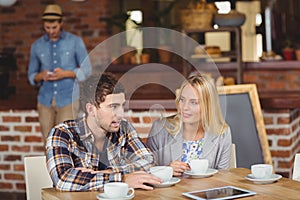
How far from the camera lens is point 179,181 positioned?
9.05 feet

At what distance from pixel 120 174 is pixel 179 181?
232 mm

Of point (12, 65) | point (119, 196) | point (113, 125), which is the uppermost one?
point (12, 65)

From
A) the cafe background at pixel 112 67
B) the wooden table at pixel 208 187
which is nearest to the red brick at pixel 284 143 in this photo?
the cafe background at pixel 112 67

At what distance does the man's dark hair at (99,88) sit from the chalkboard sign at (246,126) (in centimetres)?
159

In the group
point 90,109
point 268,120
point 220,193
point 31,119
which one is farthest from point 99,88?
point 31,119

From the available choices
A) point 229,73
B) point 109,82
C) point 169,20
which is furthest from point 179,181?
point 169,20

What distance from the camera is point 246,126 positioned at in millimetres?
4277

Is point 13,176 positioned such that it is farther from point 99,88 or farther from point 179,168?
point 99,88

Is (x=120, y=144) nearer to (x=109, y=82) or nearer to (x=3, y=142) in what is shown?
(x=109, y=82)

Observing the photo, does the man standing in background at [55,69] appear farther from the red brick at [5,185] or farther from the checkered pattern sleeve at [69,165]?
the checkered pattern sleeve at [69,165]

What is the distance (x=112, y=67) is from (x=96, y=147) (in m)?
4.56

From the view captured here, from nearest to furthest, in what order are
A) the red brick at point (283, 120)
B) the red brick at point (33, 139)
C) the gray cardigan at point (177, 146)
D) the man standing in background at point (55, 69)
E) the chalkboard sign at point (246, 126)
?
the gray cardigan at point (177, 146), the chalkboard sign at point (246, 126), the red brick at point (283, 120), the man standing in background at point (55, 69), the red brick at point (33, 139)

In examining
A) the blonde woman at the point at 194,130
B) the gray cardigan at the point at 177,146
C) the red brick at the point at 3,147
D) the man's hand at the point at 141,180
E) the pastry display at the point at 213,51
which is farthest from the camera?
the pastry display at the point at 213,51

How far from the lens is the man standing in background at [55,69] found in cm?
507
